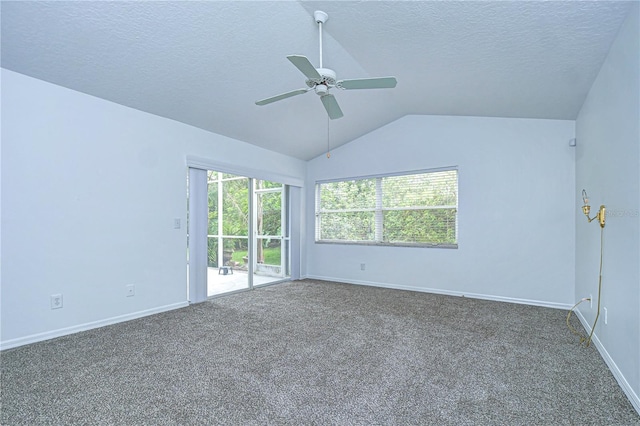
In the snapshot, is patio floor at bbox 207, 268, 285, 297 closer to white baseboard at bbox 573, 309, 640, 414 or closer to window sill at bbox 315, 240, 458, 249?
window sill at bbox 315, 240, 458, 249

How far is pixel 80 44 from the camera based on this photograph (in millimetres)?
2543

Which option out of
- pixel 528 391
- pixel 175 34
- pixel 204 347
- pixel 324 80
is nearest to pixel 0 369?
pixel 204 347

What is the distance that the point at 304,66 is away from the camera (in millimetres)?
2307

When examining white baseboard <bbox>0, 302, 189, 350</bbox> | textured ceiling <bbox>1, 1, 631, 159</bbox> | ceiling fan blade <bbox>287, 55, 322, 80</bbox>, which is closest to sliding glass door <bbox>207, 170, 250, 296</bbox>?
white baseboard <bbox>0, 302, 189, 350</bbox>

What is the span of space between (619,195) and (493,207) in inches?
89.2

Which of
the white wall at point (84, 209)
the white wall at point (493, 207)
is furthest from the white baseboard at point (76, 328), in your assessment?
the white wall at point (493, 207)

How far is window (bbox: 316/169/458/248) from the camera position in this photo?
16.3 ft

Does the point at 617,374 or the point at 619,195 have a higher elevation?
the point at 619,195

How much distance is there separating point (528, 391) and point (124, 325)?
143 inches

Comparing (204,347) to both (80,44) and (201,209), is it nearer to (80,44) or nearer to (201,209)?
(201,209)

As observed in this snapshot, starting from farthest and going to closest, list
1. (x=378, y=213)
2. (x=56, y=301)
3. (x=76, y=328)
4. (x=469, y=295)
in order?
(x=378, y=213)
(x=469, y=295)
(x=76, y=328)
(x=56, y=301)

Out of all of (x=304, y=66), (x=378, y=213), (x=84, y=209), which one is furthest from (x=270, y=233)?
(x=304, y=66)

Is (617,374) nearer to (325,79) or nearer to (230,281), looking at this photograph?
(325,79)

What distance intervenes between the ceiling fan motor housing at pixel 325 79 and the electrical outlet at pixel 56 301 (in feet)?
9.90
